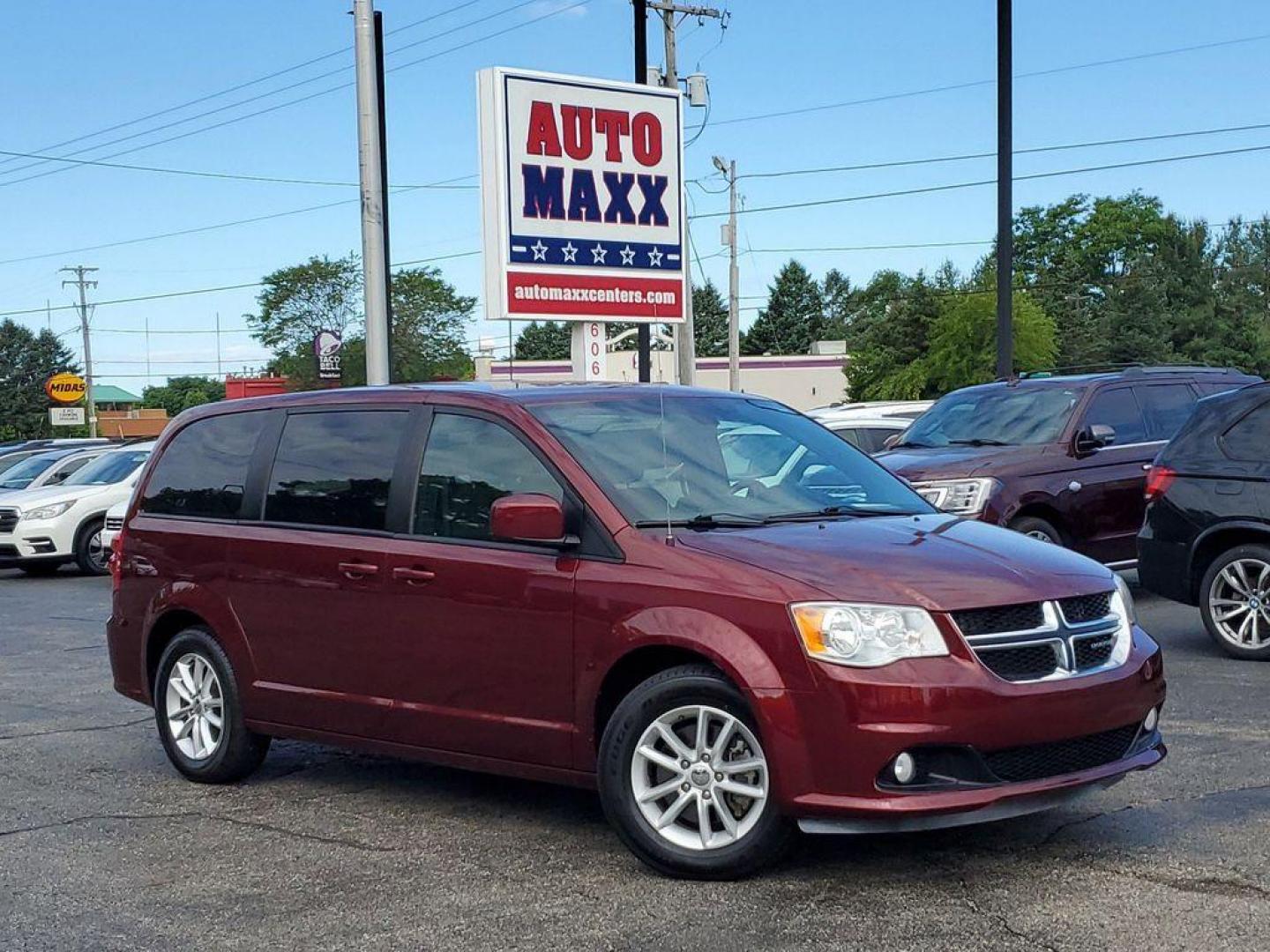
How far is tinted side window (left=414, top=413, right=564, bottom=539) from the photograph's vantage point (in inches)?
256

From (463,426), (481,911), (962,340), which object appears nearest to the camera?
(481,911)

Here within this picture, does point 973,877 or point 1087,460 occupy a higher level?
point 1087,460

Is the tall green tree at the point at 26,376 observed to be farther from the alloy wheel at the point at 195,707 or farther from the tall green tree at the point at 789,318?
the alloy wheel at the point at 195,707

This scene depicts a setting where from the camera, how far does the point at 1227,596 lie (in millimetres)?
10703

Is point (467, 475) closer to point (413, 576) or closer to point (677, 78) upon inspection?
point (413, 576)

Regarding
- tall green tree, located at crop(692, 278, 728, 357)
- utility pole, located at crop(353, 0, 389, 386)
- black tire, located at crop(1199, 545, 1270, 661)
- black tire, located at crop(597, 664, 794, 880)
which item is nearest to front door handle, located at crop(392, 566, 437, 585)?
black tire, located at crop(597, 664, 794, 880)

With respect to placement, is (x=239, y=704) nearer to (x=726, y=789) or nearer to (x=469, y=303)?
(x=726, y=789)

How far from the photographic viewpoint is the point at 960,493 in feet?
43.1

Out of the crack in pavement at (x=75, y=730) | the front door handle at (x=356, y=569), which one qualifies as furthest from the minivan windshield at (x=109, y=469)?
the front door handle at (x=356, y=569)

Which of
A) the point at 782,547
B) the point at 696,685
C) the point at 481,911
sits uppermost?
the point at 782,547

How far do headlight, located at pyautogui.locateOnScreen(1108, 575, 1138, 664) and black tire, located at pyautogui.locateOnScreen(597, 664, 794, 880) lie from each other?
129 centimetres

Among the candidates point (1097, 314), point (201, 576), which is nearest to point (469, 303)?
point (1097, 314)

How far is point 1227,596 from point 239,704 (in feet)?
20.7

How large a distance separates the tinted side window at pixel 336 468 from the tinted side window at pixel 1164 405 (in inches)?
346
